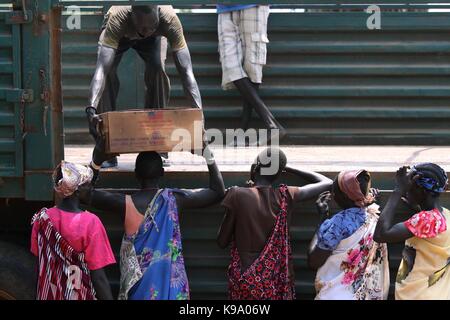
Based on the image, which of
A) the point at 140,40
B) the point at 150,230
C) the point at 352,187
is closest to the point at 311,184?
the point at 352,187

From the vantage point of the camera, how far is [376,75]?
7605 millimetres

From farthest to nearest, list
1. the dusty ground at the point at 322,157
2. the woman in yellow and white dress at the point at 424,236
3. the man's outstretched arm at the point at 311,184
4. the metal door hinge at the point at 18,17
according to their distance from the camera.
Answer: the dusty ground at the point at 322,157, the man's outstretched arm at the point at 311,184, the metal door hinge at the point at 18,17, the woman in yellow and white dress at the point at 424,236

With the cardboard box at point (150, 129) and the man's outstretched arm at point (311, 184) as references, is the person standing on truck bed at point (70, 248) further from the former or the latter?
the man's outstretched arm at point (311, 184)

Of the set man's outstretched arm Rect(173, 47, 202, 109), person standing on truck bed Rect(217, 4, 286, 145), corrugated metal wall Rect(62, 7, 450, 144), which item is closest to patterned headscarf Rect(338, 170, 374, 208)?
man's outstretched arm Rect(173, 47, 202, 109)

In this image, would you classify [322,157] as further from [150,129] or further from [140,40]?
[150,129]

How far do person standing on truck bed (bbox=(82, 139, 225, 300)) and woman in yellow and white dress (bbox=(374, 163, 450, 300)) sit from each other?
1044 mm

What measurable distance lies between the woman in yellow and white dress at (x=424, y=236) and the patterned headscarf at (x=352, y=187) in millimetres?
189

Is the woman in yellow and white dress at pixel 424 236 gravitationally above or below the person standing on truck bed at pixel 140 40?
below

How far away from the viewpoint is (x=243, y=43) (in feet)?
24.0

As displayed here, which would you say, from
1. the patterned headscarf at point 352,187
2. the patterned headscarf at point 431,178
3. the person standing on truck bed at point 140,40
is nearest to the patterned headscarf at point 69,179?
the person standing on truck bed at point 140,40

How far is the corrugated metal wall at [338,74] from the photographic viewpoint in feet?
24.7

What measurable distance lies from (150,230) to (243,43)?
2.93 metres

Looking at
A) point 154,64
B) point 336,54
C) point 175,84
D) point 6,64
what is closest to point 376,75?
point 336,54

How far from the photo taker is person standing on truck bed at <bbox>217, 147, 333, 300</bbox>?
15.6 ft
